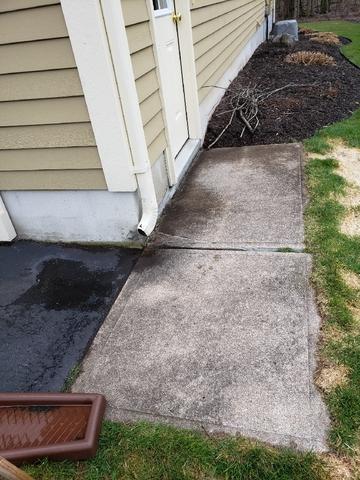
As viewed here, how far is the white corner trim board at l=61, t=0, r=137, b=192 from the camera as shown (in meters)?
2.30

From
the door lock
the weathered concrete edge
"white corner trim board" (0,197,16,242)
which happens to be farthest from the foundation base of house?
the weathered concrete edge

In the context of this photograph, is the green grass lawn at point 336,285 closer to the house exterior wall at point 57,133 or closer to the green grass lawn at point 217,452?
the green grass lawn at point 217,452

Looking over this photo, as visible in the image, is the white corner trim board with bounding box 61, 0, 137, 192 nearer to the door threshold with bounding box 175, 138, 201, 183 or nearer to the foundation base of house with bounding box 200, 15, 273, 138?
the door threshold with bounding box 175, 138, 201, 183

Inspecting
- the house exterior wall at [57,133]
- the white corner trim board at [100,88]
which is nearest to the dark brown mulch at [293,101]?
the house exterior wall at [57,133]

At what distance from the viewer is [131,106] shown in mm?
2600

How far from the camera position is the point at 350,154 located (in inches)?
164

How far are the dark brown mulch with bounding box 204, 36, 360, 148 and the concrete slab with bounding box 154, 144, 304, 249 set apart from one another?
1.28 feet

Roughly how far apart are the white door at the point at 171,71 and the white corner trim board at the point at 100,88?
0.91 m

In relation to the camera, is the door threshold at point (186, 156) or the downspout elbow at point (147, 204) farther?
the door threshold at point (186, 156)

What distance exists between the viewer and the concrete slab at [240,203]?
A: 9.82 feet

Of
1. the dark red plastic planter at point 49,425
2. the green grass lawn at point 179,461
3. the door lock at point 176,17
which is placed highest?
the door lock at point 176,17

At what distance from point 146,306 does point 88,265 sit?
0.73m

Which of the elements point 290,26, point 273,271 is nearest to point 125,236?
point 273,271

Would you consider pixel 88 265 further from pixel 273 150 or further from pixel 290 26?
pixel 290 26
